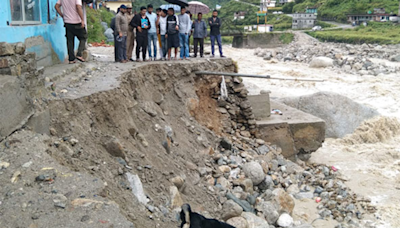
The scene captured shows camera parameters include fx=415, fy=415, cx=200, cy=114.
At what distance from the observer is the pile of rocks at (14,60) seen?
15.2 feet

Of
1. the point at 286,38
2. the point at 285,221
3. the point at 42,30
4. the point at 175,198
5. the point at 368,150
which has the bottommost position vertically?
the point at 368,150

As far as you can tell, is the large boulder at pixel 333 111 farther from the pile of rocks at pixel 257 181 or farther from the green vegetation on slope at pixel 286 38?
the green vegetation on slope at pixel 286 38

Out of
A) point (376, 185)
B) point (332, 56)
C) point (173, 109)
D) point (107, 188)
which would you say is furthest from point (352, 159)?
point (332, 56)

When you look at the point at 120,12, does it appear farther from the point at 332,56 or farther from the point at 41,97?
the point at 332,56

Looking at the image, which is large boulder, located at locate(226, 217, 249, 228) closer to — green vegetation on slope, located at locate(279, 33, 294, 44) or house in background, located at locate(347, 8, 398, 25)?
green vegetation on slope, located at locate(279, 33, 294, 44)

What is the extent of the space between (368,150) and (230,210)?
818 cm

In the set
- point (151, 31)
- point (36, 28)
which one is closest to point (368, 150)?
point (151, 31)

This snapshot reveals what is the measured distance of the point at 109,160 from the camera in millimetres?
4922

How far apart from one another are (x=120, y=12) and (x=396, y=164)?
8460 millimetres

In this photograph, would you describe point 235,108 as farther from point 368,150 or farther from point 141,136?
point 368,150

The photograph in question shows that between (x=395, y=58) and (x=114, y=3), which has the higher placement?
(x=114, y=3)

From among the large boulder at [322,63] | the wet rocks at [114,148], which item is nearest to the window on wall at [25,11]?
the wet rocks at [114,148]

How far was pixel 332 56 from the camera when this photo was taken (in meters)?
31.2

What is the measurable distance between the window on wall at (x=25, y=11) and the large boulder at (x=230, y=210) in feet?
15.0
